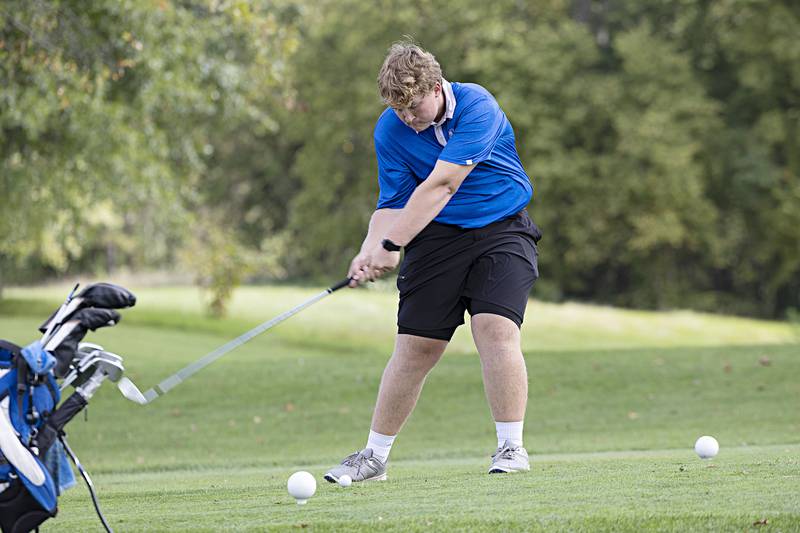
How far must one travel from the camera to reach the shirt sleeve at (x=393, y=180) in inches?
232

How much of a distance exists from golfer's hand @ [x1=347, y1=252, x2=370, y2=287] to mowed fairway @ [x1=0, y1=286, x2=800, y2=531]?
976 mm

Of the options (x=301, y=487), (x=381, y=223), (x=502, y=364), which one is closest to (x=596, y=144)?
(x=381, y=223)

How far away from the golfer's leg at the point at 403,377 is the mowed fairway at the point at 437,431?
335mm

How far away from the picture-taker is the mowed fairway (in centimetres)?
454

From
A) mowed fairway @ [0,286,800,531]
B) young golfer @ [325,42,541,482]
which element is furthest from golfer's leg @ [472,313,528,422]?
mowed fairway @ [0,286,800,531]

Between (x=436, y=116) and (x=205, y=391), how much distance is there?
9146 mm

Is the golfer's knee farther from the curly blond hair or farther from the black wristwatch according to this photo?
the curly blond hair

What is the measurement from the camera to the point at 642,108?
36.8m

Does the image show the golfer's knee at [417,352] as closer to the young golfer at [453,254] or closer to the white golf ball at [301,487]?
the young golfer at [453,254]

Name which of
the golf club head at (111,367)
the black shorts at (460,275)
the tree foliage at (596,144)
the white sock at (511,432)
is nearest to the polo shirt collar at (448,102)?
the black shorts at (460,275)

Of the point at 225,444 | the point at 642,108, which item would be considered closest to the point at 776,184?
the point at 642,108

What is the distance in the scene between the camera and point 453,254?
5762mm

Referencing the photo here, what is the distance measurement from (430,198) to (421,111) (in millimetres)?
401

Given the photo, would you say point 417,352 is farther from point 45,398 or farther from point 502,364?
point 45,398
